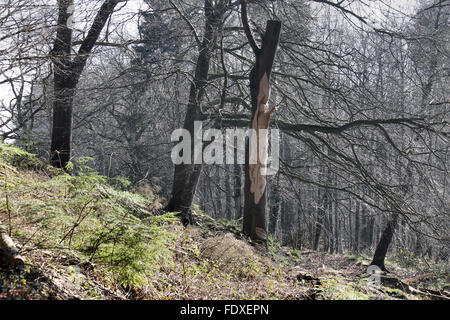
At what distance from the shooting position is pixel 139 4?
8.31 m

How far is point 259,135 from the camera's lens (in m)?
7.88

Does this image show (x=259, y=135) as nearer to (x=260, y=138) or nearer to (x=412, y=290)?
(x=260, y=138)

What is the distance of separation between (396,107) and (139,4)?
591 cm

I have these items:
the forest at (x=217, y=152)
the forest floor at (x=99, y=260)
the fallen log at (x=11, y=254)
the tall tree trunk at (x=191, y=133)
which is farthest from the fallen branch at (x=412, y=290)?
the fallen log at (x=11, y=254)

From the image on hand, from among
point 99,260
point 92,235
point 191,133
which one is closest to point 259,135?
point 191,133

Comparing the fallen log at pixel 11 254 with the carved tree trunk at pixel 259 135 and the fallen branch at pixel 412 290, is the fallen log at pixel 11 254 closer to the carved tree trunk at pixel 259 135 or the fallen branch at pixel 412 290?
the fallen branch at pixel 412 290

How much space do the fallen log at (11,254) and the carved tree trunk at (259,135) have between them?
5.50m

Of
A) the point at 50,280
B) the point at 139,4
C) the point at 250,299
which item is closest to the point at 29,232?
the point at 50,280

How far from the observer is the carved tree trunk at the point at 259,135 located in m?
7.91

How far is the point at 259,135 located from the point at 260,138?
0.21ft

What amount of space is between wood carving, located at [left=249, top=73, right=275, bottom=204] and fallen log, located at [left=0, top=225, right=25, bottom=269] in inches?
217

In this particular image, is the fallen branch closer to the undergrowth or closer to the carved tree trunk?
the carved tree trunk

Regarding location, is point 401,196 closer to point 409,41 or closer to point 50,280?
point 409,41

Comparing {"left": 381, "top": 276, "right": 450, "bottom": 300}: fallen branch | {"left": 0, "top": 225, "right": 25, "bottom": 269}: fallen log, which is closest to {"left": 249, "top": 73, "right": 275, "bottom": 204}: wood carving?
→ {"left": 381, "top": 276, "right": 450, "bottom": 300}: fallen branch
